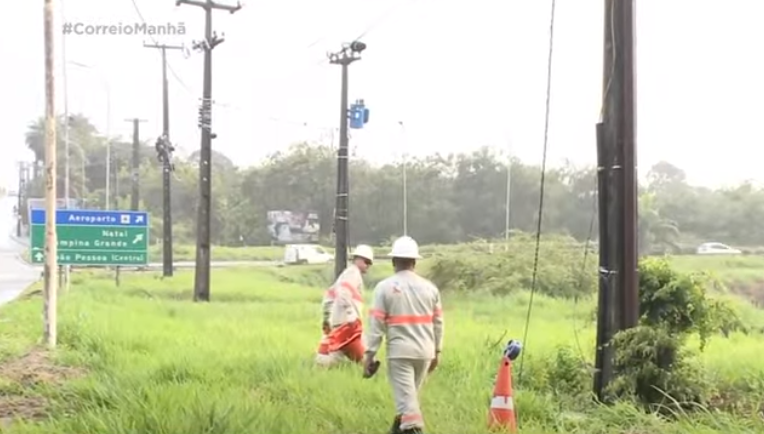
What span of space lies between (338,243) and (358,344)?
12.6m

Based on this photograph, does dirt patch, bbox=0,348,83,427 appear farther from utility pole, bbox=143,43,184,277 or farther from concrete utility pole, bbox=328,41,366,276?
utility pole, bbox=143,43,184,277

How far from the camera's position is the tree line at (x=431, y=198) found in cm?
3238

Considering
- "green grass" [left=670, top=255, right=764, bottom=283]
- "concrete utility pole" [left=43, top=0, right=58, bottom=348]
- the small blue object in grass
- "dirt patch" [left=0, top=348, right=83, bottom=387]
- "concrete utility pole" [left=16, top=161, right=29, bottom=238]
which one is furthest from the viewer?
"concrete utility pole" [left=16, top=161, right=29, bottom=238]

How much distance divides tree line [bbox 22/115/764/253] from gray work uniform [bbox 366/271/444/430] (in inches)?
807

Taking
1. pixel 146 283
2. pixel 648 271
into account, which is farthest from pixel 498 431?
pixel 146 283

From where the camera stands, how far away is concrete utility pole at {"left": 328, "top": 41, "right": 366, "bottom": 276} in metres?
21.8

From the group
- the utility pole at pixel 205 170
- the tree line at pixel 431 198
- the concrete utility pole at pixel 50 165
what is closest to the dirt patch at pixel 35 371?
the concrete utility pole at pixel 50 165

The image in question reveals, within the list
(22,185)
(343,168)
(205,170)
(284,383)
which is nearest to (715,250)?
(343,168)

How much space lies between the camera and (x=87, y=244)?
22766 millimetres

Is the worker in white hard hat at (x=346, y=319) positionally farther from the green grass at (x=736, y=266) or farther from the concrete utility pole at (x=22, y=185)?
the concrete utility pole at (x=22, y=185)

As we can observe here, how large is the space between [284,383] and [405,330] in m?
2.19

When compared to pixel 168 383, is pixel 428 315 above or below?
above

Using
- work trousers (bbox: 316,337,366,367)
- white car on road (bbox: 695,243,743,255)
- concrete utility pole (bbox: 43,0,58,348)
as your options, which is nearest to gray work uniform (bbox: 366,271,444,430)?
work trousers (bbox: 316,337,366,367)

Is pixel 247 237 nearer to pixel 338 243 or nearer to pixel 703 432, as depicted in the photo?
pixel 338 243
